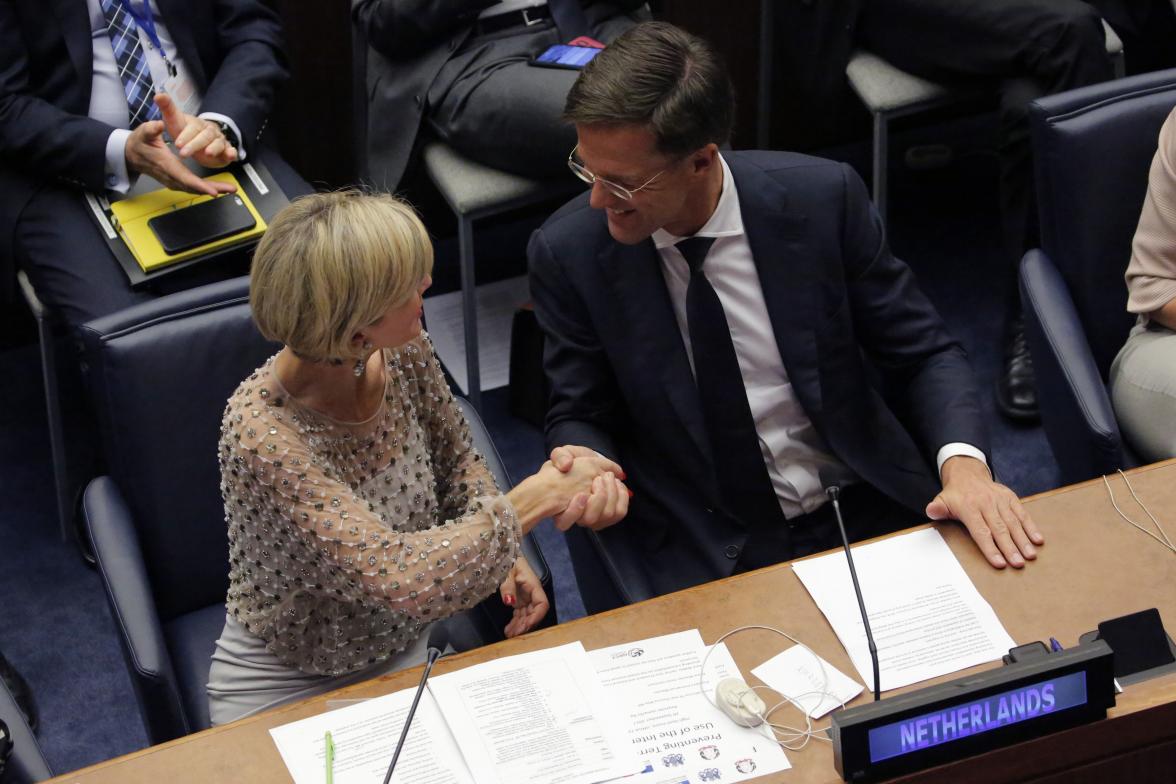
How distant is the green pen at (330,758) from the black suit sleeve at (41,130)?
1634 mm

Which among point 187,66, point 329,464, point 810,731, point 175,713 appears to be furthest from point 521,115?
point 810,731

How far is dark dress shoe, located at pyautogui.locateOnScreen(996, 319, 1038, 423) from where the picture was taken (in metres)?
3.38

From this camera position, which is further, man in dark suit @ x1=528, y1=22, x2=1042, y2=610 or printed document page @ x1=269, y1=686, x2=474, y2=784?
man in dark suit @ x1=528, y1=22, x2=1042, y2=610

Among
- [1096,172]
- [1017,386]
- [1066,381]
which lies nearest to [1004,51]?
[1017,386]

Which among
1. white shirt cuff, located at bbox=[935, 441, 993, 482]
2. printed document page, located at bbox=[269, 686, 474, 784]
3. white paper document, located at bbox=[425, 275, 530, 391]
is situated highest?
printed document page, located at bbox=[269, 686, 474, 784]

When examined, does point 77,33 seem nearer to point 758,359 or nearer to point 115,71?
point 115,71

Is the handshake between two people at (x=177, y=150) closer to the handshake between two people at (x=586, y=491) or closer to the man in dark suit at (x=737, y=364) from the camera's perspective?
the man in dark suit at (x=737, y=364)

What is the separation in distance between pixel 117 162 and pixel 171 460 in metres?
1.00

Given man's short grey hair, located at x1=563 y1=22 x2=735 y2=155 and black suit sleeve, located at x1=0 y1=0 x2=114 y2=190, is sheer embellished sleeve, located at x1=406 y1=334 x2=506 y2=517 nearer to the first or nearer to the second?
man's short grey hair, located at x1=563 y1=22 x2=735 y2=155

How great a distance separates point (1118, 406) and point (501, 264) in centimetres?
189

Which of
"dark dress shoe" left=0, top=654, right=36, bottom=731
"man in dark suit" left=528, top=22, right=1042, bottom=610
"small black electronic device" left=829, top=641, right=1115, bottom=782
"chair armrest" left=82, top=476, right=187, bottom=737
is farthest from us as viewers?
"dark dress shoe" left=0, top=654, right=36, bottom=731

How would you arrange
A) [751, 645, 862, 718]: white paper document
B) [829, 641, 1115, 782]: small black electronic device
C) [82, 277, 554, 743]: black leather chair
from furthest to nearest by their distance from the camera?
[82, 277, 554, 743]: black leather chair, [751, 645, 862, 718]: white paper document, [829, 641, 1115, 782]: small black electronic device

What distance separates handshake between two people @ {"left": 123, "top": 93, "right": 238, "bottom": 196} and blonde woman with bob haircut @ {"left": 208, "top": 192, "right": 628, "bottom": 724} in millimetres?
988

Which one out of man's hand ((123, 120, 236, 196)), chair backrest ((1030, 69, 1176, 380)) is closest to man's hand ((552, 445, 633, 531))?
chair backrest ((1030, 69, 1176, 380))
